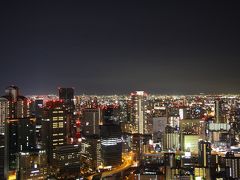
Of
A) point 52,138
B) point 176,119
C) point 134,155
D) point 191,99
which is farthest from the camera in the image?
point 191,99

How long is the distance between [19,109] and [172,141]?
19.7 feet

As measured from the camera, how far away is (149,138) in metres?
16.2

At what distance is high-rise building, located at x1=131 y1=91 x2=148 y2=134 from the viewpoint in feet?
60.2

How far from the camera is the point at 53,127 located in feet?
43.8

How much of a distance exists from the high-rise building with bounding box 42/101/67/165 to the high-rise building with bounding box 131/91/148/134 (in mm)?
5236

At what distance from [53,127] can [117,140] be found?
247cm

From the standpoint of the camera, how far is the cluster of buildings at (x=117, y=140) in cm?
1100

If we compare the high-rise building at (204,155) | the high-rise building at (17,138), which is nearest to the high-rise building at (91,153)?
the high-rise building at (17,138)

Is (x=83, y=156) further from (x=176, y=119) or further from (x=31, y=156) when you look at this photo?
(x=176, y=119)

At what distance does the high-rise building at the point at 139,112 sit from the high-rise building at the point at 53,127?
5236 millimetres

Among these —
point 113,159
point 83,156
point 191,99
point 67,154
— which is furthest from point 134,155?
A: point 191,99

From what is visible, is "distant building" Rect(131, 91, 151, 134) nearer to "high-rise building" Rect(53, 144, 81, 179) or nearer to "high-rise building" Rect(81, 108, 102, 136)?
"high-rise building" Rect(81, 108, 102, 136)

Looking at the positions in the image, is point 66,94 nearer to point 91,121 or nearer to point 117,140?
point 91,121

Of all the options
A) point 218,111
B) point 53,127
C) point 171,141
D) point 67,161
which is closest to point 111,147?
point 67,161
